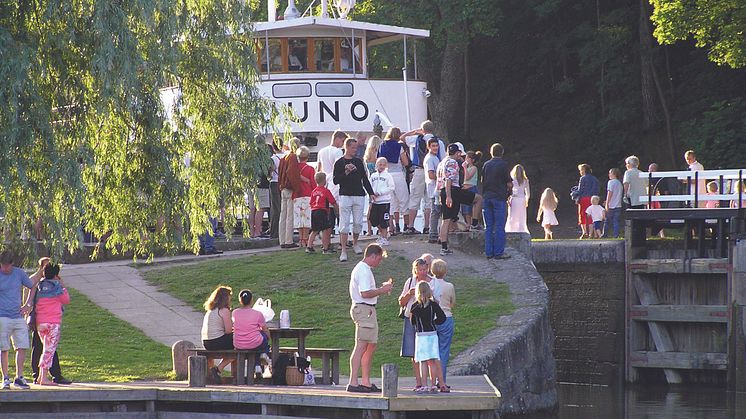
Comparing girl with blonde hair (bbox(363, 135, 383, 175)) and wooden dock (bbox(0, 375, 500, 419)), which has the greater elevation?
girl with blonde hair (bbox(363, 135, 383, 175))

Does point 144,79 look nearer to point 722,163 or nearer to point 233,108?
point 233,108

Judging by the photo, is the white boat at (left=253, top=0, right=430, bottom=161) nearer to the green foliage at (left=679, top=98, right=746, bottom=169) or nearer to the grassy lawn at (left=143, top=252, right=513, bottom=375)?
the grassy lawn at (left=143, top=252, right=513, bottom=375)

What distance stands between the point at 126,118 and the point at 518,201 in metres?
9.04

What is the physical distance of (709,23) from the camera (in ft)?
116

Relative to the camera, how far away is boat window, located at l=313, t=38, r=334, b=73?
30672 mm

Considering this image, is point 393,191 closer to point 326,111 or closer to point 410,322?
point 326,111

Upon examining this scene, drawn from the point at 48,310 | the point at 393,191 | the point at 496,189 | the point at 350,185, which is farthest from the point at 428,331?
the point at 393,191

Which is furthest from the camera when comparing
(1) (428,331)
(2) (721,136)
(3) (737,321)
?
(2) (721,136)

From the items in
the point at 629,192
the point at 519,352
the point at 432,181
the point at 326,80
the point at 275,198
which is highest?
the point at 326,80

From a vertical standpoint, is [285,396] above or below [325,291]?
below

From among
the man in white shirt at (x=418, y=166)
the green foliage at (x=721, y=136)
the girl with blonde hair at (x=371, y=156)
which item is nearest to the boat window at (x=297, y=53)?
the man in white shirt at (x=418, y=166)

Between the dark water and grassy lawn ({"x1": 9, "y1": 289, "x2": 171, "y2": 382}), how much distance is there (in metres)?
5.20

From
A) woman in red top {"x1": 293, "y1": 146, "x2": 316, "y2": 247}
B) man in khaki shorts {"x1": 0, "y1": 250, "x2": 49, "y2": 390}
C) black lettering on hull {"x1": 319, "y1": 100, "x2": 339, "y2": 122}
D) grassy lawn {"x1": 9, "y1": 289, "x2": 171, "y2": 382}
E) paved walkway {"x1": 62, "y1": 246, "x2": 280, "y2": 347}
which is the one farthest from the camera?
black lettering on hull {"x1": 319, "y1": 100, "x2": 339, "y2": 122}

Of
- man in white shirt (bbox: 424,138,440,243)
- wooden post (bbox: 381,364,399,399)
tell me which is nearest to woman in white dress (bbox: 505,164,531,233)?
man in white shirt (bbox: 424,138,440,243)
